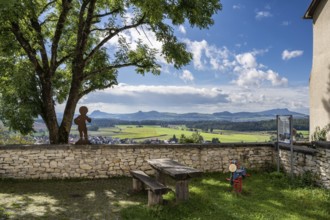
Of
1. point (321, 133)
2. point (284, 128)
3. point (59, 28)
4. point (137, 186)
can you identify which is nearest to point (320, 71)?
point (321, 133)

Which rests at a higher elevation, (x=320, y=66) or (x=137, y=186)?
(x=320, y=66)

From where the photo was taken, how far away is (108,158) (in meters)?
10.9

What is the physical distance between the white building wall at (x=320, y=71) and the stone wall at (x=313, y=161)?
3237mm

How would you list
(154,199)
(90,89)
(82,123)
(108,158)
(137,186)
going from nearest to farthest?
(154,199), (137,186), (108,158), (82,123), (90,89)

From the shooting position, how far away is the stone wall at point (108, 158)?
10391 mm

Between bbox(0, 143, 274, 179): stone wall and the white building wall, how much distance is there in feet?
10.1

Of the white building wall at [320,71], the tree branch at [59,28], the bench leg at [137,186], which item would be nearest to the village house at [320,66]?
the white building wall at [320,71]

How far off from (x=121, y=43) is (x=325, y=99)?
31.8 feet

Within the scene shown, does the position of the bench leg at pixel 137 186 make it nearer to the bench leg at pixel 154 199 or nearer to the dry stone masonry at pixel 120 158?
the bench leg at pixel 154 199

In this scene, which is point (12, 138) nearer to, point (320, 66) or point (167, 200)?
point (167, 200)

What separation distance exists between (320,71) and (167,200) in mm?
9809

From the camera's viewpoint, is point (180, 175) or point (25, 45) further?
point (25, 45)

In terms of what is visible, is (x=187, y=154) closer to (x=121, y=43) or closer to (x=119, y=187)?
(x=119, y=187)

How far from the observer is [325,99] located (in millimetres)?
12594
